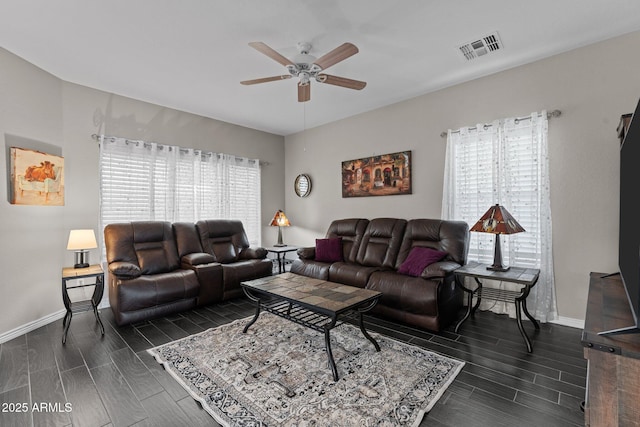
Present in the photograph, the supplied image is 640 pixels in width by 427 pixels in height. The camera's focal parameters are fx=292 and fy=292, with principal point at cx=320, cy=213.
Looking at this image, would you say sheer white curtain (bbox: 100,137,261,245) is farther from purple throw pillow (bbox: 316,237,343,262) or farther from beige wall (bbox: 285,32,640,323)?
beige wall (bbox: 285,32,640,323)

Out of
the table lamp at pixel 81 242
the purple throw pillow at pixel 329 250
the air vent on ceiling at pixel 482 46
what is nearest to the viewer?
the air vent on ceiling at pixel 482 46

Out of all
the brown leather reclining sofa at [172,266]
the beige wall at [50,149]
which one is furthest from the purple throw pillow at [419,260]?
the beige wall at [50,149]

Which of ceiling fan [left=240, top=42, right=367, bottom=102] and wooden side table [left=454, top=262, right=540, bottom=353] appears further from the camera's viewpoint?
wooden side table [left=454, top=262, right=540, bottom=353]

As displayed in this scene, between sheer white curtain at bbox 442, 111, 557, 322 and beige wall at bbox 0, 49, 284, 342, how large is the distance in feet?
13.3

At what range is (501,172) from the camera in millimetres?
3420

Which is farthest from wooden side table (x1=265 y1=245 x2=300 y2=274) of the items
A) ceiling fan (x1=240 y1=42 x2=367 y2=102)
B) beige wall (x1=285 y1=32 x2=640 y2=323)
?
ceiling fan (x1=240 y1=42 x2=367 y2=102)

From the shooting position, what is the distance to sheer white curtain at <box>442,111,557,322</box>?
124 inches

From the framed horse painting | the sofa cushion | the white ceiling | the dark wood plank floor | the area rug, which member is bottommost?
the dark wood plank floor

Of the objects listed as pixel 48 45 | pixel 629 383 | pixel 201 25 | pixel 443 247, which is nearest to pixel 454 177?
pixel 443 247

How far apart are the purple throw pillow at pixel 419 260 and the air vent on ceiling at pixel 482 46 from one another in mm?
2148

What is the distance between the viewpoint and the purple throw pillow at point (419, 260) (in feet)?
10.7

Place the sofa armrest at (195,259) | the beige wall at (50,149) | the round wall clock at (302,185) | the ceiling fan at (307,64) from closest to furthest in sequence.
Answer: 1. the ceiling fan at (307,64)
2. the beige wall at (50,149)
3. the sofa armrest at (195,259)
4. the round wall clock at (302,185)

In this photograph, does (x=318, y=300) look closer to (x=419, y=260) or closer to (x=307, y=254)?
(x=419, y=260)

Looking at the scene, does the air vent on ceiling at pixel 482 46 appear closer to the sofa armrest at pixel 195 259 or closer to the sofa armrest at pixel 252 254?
the sofa armrest at pixel 252 254
